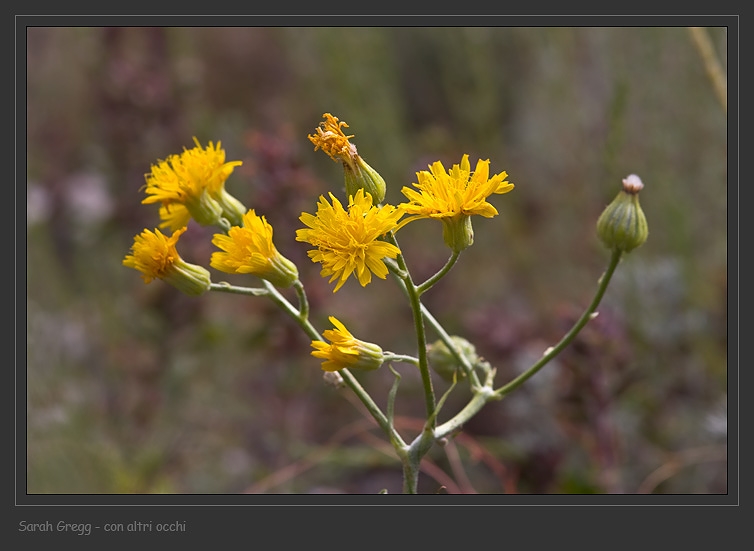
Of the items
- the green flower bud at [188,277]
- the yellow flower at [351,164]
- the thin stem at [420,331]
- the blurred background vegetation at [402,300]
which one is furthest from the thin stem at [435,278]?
the blurred background vegetation at [402,300]

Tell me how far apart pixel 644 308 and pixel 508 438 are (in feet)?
3.75

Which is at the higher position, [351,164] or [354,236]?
[351,164]

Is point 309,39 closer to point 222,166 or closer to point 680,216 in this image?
point 680,216

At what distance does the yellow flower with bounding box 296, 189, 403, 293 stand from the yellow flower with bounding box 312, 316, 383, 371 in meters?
0.13

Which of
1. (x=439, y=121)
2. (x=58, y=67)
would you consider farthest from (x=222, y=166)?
(x=58, y=67)

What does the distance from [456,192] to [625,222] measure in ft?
1.52

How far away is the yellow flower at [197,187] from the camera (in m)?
2.03

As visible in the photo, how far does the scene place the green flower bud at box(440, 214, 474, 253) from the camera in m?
1.79

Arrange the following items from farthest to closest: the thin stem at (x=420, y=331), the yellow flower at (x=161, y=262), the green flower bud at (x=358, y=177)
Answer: the yellow flower at (x=161, y=262) < the green flower bud at (x=358, y=177) < the thin stem at (x=420, y=331)

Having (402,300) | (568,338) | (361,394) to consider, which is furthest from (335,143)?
(402,300)

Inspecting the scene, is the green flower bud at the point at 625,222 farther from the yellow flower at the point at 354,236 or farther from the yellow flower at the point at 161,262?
the yellow flower at the point at 161,262

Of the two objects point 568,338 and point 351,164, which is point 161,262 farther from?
point 568,338

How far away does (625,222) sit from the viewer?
184 centimetres

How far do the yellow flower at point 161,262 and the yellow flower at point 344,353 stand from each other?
18.2 inches
